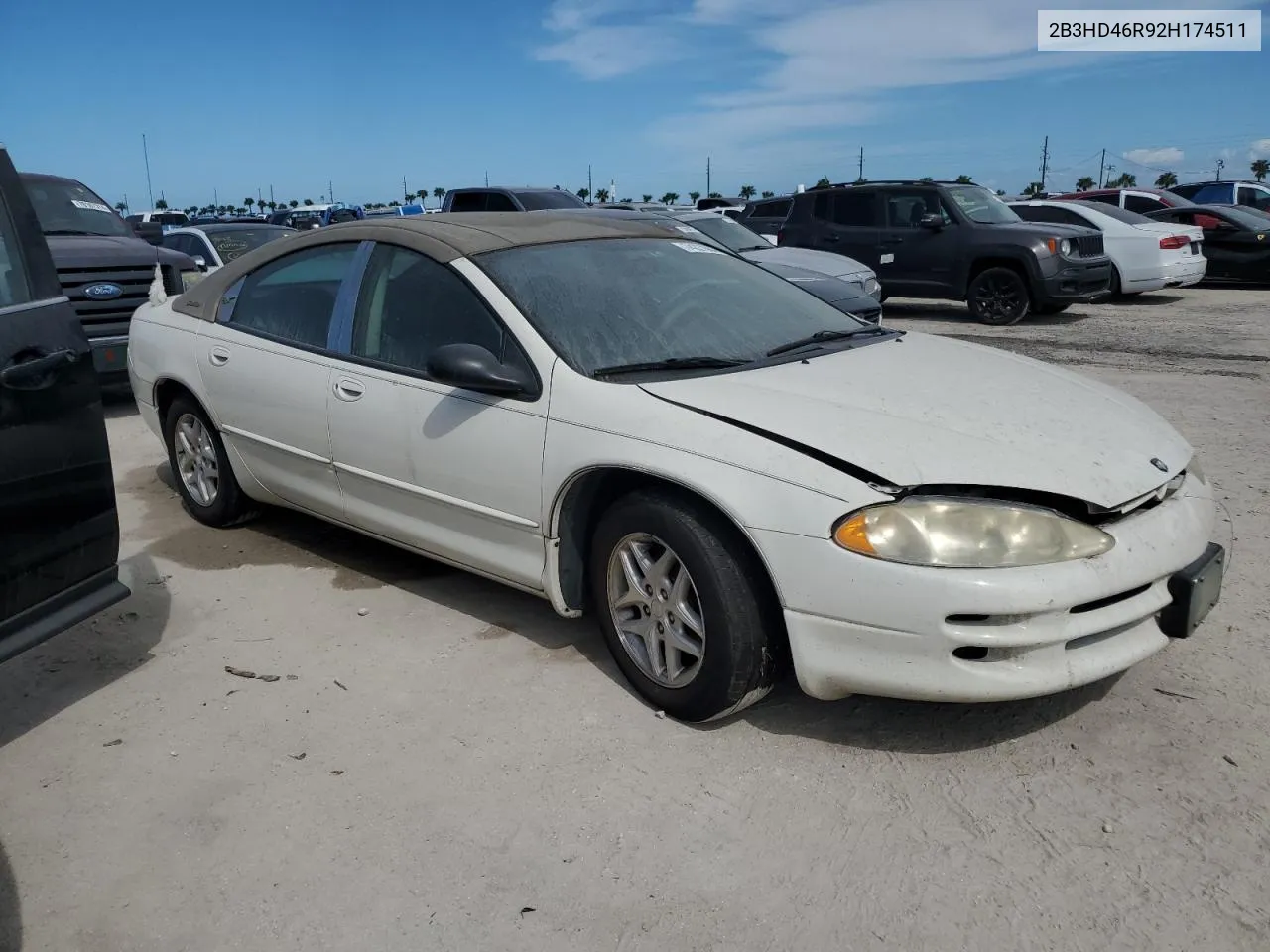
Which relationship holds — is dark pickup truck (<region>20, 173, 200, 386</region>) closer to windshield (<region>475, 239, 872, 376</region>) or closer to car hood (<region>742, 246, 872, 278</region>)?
windshield (<region>475, 239, 872, 376</region>)

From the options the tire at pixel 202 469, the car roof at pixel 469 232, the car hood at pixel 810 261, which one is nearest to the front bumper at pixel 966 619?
the car roof at pixel 469 232

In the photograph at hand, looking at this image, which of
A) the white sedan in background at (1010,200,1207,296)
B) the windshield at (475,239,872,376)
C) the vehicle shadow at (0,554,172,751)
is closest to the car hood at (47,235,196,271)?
the vehicle shadow at (0,554,172,751)

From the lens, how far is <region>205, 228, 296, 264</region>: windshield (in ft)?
40.8

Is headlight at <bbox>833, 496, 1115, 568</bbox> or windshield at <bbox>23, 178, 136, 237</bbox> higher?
windshield at <bbox>23, 178, 136, 237</bbox>

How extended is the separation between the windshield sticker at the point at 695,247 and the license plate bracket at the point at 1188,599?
230 cm

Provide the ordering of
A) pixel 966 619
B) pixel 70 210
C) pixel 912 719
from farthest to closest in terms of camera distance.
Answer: pixel 70 210 < pixel 912 719 < pixel 966 619

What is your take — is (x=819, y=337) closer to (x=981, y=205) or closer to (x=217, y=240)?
(x=981, y=205)

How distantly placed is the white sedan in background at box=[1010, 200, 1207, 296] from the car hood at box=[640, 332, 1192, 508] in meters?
11.2

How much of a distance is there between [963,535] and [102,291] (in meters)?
7.48

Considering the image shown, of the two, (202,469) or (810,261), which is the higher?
(810,261)

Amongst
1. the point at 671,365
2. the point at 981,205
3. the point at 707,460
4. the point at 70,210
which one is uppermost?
the point at 70,210

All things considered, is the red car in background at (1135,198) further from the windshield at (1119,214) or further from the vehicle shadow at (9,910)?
the vehicle shadow at (9,910)

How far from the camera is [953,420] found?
10.4 feet

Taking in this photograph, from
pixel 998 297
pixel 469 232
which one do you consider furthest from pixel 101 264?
pixel 998 297
